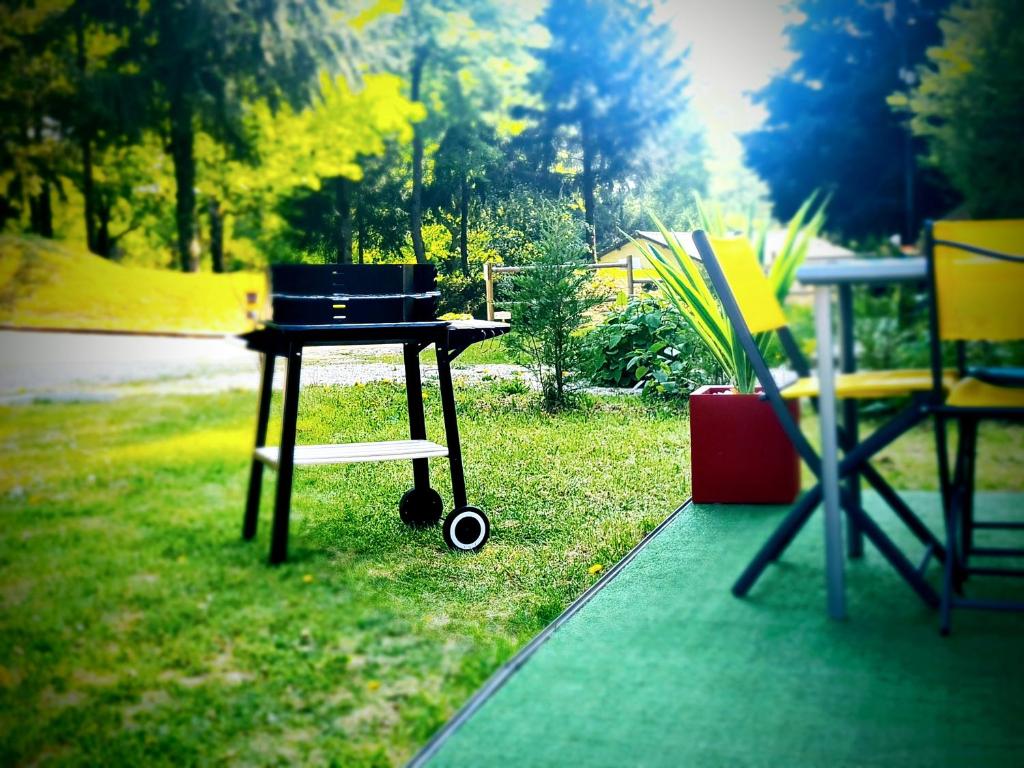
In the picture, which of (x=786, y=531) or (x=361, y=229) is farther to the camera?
(x=361, y=229)

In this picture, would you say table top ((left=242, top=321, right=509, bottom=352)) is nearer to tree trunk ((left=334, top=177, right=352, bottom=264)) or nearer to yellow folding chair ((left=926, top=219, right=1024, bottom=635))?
tree trunk ((left=334, top=177, right=352, bottom=264))

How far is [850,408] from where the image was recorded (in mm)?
2236

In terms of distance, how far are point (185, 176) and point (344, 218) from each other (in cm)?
45

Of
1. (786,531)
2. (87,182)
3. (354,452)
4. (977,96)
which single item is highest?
(977,96)

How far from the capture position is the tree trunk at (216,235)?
7.72 feet

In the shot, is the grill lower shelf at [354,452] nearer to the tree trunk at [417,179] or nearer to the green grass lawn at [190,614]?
the green grass lawn at [190,614]

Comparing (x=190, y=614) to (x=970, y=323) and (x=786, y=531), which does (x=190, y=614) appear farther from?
(x=970, y=323)

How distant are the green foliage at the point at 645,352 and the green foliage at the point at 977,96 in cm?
85

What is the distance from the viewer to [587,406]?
135 inches

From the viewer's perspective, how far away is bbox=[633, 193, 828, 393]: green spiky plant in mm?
2264

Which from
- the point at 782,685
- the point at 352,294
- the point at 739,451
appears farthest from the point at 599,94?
the point at 782,685

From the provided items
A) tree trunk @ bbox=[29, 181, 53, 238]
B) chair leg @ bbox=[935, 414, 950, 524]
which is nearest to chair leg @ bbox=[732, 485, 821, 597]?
chair leg @ bbox=[935, 414, 950, 524]

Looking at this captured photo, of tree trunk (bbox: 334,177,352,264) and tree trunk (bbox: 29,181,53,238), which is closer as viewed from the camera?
tree trunk (bbox: 29,181,53,238)

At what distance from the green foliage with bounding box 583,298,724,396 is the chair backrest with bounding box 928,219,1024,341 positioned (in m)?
0.87
